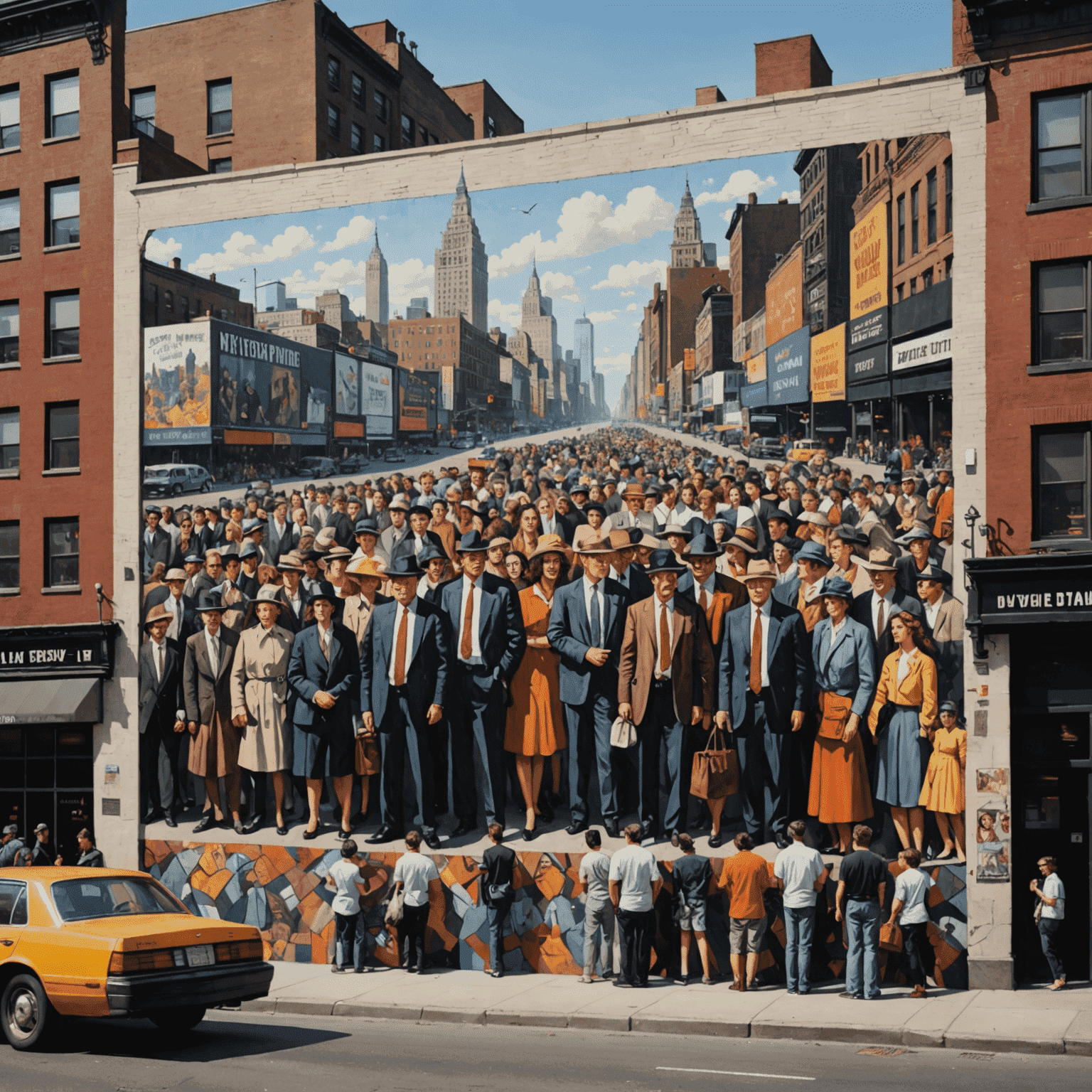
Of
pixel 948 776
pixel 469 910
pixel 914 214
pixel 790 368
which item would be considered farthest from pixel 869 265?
pixel 469 910

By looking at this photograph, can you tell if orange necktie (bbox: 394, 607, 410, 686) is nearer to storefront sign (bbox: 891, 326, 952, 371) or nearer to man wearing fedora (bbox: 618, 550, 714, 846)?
man wearing fedora (bbox: 618, 550, 714, 846)

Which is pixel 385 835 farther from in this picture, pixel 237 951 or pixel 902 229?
pixel 902 229

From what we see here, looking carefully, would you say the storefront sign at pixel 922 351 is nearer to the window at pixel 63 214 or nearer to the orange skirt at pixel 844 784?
the orange skirt at pixel 844 784

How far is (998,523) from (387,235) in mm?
11658

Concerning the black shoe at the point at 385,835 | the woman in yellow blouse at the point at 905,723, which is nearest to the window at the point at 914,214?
the woman in yellow blouse at the point at 905,723

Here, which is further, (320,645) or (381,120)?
(381,120)

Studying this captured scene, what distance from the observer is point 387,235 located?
70.5 ft

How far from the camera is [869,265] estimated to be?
1944cm

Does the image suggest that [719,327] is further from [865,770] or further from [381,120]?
[381,120]

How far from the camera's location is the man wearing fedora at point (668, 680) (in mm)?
16594

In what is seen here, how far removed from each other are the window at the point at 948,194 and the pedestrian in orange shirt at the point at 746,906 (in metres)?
9.05

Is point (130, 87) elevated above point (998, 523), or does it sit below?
above

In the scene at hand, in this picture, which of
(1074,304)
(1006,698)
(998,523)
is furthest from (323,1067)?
(1074,304)

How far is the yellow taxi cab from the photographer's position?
11.4 m
